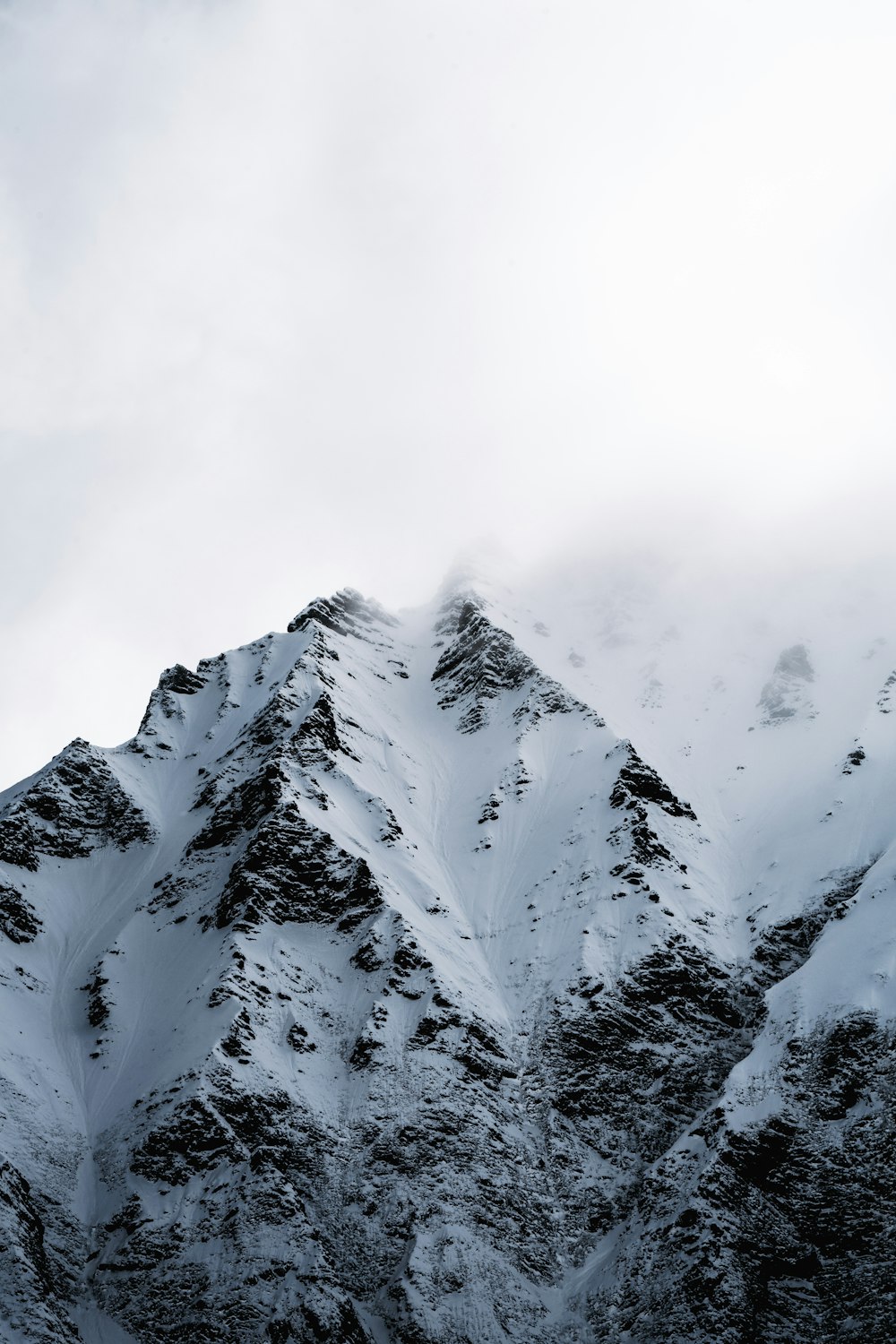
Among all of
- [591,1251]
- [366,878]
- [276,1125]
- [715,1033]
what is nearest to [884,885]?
[715,1033]

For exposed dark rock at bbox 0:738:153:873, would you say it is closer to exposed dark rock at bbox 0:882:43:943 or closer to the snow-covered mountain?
the snow-covered mountain

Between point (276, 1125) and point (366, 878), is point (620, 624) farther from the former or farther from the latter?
point (276, 1125)

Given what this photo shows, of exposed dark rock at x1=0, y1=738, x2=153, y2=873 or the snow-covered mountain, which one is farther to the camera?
exposed dark rock at x1=0, y1=738, x2=153, y2=873

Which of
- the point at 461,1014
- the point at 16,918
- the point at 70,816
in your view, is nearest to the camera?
the point at 461,1014

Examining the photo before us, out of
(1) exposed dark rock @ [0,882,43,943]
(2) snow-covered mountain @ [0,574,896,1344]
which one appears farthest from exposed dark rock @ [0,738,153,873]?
(1) exposed dark rock @ [0,882,43,943]

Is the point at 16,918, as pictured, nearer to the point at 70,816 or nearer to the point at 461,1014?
the point at 70,816

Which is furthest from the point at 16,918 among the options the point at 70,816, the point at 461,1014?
the point at 461,1014

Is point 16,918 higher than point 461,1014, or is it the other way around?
point 461,1014

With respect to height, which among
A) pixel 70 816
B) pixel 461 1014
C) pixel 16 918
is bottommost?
pixel 16 918

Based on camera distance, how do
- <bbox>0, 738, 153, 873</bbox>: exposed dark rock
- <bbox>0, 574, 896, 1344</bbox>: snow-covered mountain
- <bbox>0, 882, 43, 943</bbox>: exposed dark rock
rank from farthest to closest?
<bbox>0, 738, 153, 873</bbox>: exposed dark rock
<bbox>0, 882, 43, 943</bbox>: exposed dark rock
<bbox>0, 574, 896, 1344</bbox>: snow-covered mountain
